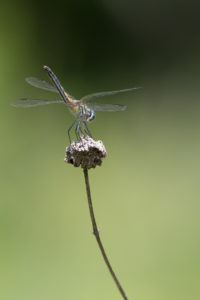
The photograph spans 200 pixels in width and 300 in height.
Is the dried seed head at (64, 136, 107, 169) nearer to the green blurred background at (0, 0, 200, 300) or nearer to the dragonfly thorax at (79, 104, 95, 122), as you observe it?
the dragonfly thorax at (79, 104, 95, 122)

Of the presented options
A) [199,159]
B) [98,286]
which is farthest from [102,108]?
[199,159]

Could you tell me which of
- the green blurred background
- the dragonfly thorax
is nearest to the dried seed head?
the dragonfly thorax

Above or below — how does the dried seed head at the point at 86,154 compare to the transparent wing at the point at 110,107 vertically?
below

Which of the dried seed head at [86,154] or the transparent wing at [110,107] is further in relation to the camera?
the transparent wing at [110,107]

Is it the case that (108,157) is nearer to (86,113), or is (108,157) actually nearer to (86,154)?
(86,113)

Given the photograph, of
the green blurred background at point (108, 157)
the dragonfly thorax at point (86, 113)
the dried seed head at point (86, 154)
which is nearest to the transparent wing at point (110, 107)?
the dragonfly thorax at point (86, 113)

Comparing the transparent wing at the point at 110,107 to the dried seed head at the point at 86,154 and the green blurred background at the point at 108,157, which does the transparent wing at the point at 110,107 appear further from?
the green blurred background at the point at 108,157

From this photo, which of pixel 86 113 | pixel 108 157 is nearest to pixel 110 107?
pixel 86 113
